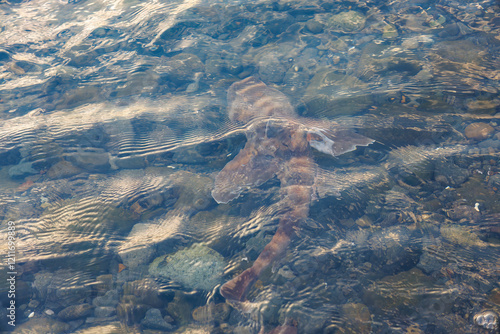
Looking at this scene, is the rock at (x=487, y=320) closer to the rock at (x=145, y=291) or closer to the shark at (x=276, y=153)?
the shark at (x=276, y=153)

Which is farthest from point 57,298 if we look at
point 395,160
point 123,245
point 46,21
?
point 46,21

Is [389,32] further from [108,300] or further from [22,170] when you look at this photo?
[22,170]

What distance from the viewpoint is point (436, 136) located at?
4.15m

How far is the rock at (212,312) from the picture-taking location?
3.12 metres

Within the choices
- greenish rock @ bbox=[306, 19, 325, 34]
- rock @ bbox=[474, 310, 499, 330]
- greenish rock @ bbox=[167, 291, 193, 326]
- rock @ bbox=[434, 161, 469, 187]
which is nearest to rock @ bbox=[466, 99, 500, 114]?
rock @ bbox=[434, 161, 469, 187]

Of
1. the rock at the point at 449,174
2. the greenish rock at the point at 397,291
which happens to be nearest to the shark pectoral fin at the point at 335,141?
the rock at the point at 449,174

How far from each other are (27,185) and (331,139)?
483cm

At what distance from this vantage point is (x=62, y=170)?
4.39 metres

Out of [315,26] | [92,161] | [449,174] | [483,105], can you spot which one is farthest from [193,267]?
[315,26]

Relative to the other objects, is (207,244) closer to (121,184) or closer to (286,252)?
(286,252)

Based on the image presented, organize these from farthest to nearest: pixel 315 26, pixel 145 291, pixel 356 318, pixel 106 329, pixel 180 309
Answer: pixel 315 26, pixel 145 291, pixel 180 309, pixel 106 329, pixel 356 318

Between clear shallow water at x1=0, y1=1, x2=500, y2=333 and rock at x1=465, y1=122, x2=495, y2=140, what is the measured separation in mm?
24

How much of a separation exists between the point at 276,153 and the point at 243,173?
27.0 inches

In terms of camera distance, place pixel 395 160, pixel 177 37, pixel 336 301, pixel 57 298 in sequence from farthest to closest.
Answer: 1. pixel 177 37
2. pixel 395 160
3. pixel 57 298
4. pixel 336 301
